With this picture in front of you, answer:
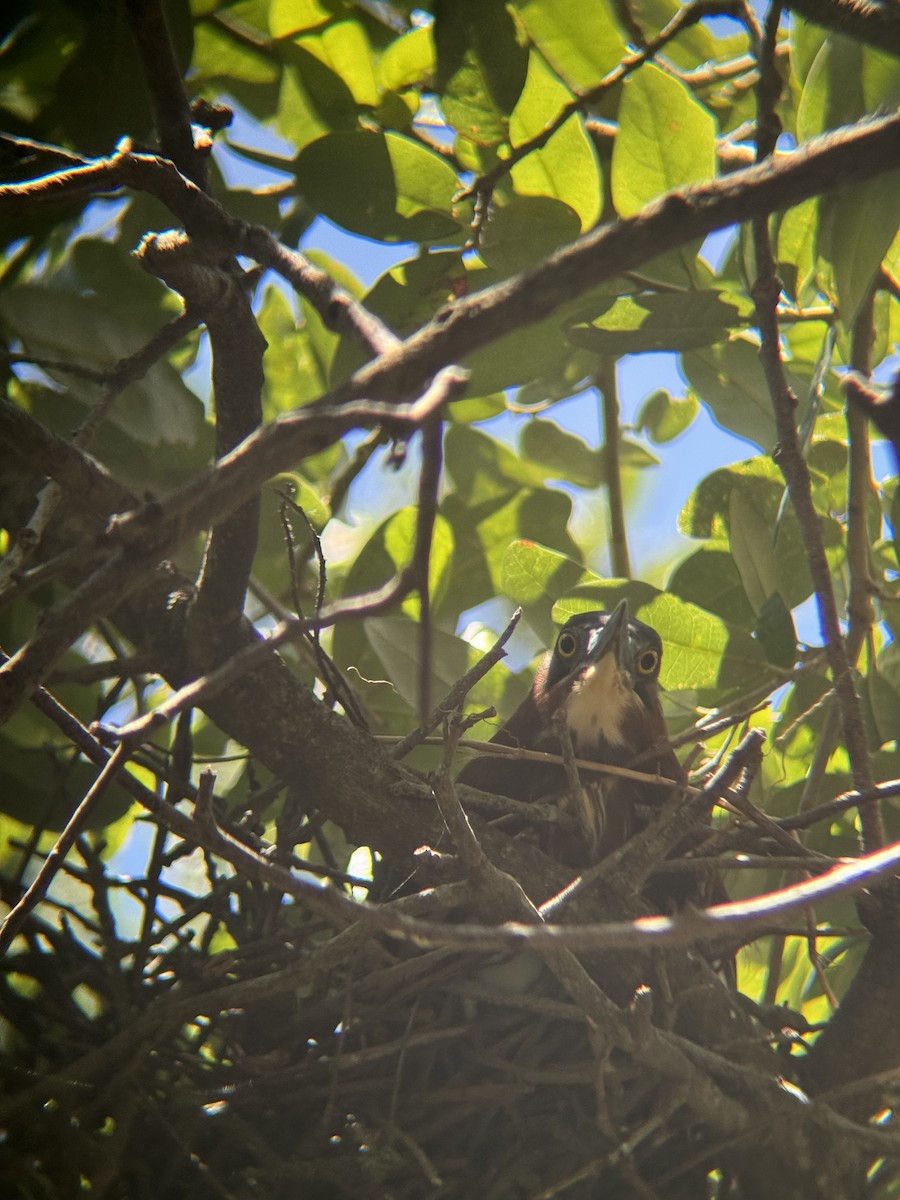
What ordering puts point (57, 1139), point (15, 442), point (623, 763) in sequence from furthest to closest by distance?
point (623, 763) → point (57, 1139) → point (15, 442)

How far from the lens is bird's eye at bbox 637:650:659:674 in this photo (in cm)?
259

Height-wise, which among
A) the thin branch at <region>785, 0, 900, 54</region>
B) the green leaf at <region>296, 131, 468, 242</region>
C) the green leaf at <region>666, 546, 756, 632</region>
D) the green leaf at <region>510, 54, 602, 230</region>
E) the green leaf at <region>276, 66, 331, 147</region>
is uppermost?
the green leaf at <region>510, 54, 602, 230</region>

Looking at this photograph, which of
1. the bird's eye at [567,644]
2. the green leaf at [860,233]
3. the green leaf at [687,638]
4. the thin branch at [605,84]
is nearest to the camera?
the green leaf at [860,233]

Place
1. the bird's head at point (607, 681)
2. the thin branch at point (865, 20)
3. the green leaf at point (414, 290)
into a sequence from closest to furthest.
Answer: the thin branch at point (865, 20)
the green leaf at point (414, 290)
the bird's head at point (607, 681)

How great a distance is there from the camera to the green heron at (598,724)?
8.56ft

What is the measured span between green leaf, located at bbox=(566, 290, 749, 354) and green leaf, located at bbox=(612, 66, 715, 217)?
0.74 ft

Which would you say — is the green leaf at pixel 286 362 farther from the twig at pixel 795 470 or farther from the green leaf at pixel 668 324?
the twig at pixel 795 470

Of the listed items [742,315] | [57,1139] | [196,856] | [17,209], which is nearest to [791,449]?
[742,315]

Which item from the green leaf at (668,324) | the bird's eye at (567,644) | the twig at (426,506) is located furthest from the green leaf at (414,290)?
the twig at (426,506)

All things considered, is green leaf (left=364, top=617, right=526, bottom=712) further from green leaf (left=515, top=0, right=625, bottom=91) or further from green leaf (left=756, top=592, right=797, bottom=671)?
green leaf (left=515, top=0, right=625, bottom=91)

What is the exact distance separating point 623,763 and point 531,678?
44cm

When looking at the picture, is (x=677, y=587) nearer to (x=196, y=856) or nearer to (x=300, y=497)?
(x=300, y=497)

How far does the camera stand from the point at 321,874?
89.9 inches

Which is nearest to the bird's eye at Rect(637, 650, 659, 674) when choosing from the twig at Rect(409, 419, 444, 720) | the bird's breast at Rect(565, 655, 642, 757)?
the bird's breast at Rect(565, 655, 642, 757)
